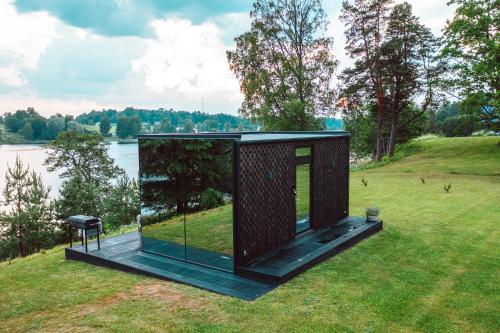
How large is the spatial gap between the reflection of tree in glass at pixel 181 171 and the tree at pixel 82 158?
22054mm

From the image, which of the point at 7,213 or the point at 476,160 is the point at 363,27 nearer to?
the point at 476,160

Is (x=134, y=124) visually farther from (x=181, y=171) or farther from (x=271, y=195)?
(x=271, y=195)

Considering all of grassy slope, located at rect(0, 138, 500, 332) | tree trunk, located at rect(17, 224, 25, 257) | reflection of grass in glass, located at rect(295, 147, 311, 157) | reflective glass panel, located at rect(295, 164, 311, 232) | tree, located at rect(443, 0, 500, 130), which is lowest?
tree trunk, located at rect(17, 224, 25, 257)

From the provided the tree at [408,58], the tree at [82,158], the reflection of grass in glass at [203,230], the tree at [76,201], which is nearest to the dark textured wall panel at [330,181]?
the reflection of grass in glass at [203,230]

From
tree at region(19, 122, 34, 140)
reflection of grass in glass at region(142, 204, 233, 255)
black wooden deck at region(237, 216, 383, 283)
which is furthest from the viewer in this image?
tree at region(19, 122, 34, 140)

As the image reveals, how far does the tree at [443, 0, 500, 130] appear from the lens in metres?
20.2

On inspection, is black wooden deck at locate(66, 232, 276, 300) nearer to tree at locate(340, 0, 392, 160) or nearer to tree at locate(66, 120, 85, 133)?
tree at locate(340, 0, 392, 160)

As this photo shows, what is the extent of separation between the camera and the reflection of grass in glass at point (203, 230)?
6371 mm

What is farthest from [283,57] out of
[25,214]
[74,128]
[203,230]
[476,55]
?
[203,230]

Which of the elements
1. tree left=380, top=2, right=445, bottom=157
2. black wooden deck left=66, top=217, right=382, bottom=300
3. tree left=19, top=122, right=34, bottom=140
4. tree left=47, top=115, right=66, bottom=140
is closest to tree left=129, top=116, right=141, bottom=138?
tree left=47, top=115, right=66, bottom=140

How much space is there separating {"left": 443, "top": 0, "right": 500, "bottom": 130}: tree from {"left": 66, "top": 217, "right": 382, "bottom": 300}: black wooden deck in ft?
55.4

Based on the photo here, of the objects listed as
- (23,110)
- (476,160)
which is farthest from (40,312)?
(23,110)

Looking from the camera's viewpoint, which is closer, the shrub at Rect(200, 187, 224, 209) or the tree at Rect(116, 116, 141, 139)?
the shrub at Rect(200, 187, 224, 209)

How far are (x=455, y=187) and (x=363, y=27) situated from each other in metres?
14.6
